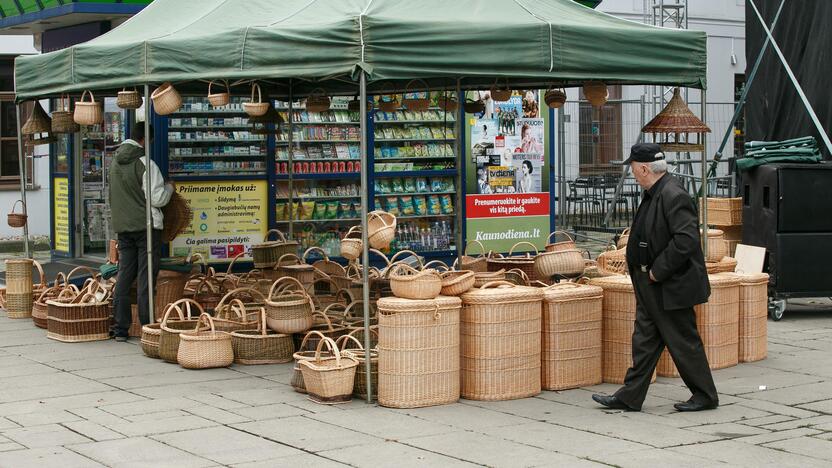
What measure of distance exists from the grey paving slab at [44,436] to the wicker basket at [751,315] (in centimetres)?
566

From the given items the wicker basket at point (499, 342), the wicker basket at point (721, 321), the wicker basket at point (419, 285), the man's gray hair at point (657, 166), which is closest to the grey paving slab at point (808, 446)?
the wicker basket at point (499, 342)

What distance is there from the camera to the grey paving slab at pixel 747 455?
22.7ft

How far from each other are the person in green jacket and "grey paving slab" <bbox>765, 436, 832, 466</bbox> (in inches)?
243

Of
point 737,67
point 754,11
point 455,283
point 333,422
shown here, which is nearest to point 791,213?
point 754,11

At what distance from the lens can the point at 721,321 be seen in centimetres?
989

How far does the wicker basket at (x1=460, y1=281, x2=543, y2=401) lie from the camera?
8.55m

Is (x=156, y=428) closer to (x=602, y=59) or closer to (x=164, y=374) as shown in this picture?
(x=164, y=374)

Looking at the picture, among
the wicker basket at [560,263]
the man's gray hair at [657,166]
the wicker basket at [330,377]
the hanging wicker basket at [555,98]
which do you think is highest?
the hanging wicker basket at [555,98]

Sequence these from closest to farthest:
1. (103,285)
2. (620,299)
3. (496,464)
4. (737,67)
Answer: (496,464)
(620,299)
(103,285)
(737,67)

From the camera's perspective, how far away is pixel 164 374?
9.73 meters

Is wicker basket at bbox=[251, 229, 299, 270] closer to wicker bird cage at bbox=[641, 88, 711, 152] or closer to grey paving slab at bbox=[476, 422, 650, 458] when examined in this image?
wicker bird cage at bbox=[641, 88, 711, 152]

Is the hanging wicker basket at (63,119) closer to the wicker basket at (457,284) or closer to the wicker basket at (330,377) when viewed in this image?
the wicker basket at (330,377)

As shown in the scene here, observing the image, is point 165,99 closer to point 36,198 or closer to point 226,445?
point 226,445

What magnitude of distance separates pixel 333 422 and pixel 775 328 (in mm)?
6220
